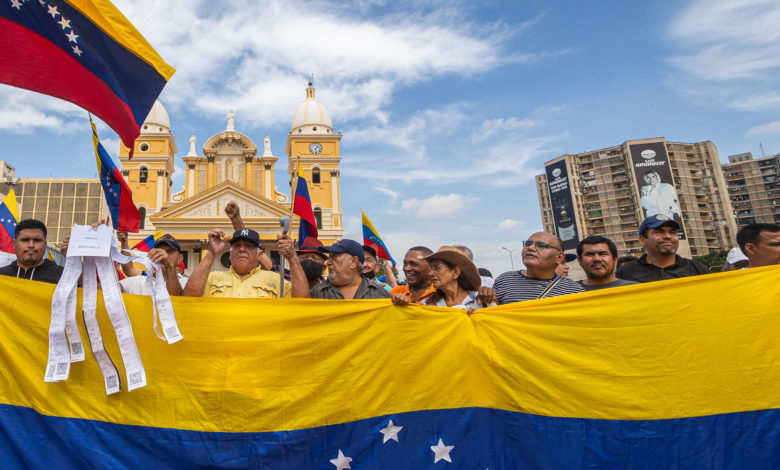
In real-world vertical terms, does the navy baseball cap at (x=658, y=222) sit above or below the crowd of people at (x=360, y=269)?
above

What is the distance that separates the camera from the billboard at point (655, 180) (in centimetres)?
5941

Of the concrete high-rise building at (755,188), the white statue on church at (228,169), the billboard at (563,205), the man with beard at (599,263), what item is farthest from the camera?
the concrete high-rise building at (755,188)

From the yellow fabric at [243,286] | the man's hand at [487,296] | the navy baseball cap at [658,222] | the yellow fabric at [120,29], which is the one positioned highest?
the yellow fabric at [120,29]

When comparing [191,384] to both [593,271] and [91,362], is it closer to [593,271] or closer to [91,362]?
[91,362]

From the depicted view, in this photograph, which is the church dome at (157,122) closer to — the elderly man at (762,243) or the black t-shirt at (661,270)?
the black t-shirt at (661,270)

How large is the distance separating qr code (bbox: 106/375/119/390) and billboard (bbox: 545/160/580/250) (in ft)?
216

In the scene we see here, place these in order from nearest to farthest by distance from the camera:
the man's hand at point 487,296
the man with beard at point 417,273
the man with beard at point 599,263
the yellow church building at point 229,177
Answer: the man's hand at point 487,296 < the man with beard at point 599,263 < the man with beard at point 417,273 < the yellow church building at point 229,177

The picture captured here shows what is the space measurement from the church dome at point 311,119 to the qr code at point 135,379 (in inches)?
1695

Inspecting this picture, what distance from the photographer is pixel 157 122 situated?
137ft

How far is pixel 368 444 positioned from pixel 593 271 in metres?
2.19

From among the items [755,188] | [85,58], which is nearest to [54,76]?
[85,58]

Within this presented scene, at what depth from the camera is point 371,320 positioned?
3205mm

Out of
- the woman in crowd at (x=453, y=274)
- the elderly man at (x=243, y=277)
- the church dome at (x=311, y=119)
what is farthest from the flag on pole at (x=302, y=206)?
the church dome at (x=311, y=119)

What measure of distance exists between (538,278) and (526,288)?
17 cm
